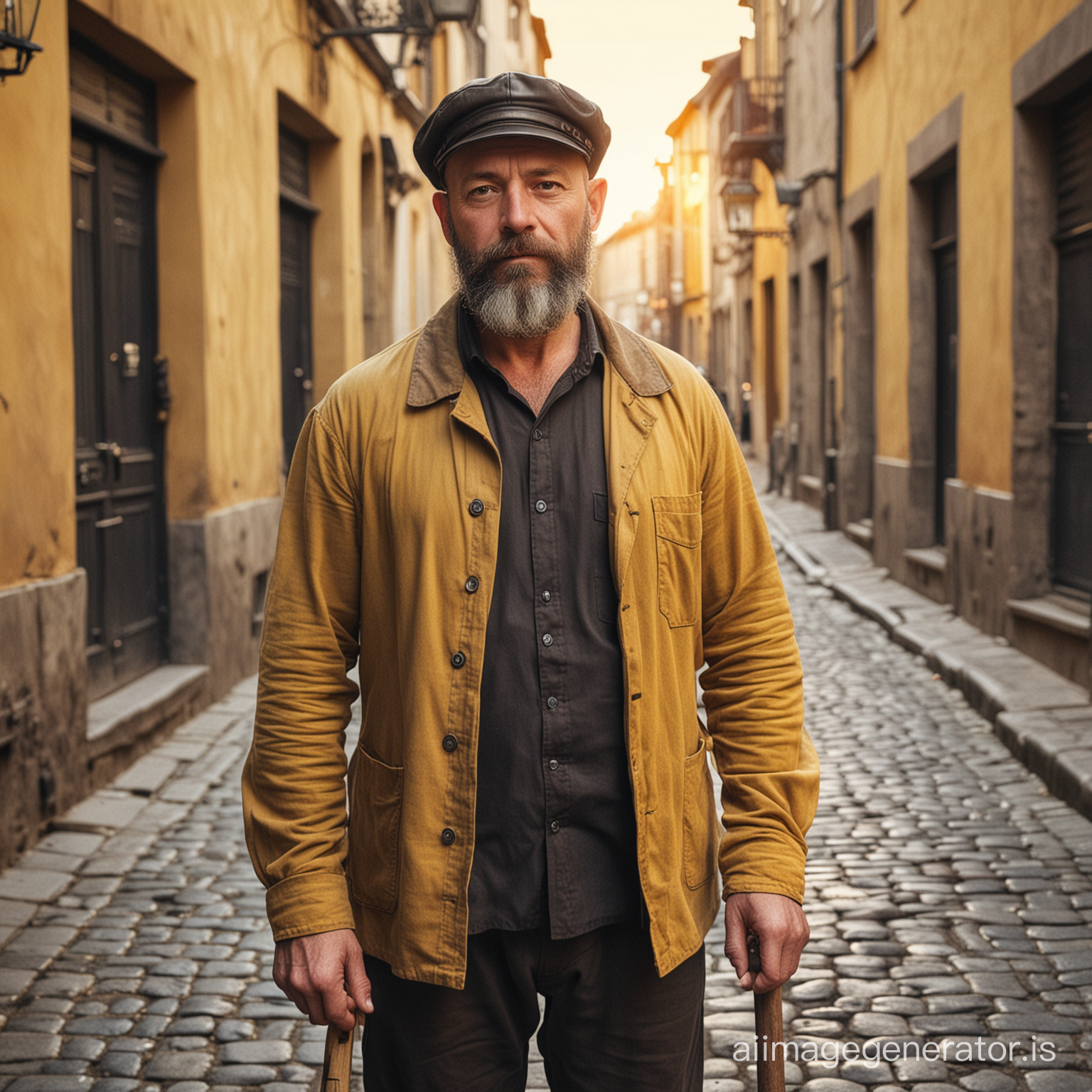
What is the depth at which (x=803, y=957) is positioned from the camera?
163 inches

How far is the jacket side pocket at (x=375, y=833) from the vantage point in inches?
80.5

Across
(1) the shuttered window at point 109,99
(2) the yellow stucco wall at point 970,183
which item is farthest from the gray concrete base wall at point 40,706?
(2) the yellow stucco wall at point 970,183

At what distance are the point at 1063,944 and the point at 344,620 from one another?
2.96m

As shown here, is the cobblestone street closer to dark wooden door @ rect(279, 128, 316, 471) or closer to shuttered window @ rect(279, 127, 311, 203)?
dark wooden door @ rect(279, 128, 316, 471)

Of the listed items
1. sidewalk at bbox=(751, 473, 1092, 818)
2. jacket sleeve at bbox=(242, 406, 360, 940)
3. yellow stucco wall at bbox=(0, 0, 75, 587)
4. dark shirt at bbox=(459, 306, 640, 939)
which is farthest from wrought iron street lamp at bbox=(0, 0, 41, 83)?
sidewalk at bbox=(751, 473, 1092, 818)

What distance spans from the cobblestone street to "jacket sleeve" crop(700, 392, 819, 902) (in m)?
1.49

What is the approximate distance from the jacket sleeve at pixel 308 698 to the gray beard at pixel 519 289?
300 millimetres

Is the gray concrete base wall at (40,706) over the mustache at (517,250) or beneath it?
beneath

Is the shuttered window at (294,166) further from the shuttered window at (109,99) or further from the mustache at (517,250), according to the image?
the mustache at (517,250)

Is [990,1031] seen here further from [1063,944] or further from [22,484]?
[22,484]

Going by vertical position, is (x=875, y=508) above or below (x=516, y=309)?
below

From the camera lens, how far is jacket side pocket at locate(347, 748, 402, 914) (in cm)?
204

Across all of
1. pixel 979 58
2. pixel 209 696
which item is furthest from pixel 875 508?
pixel 209 696

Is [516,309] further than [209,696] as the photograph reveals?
No
